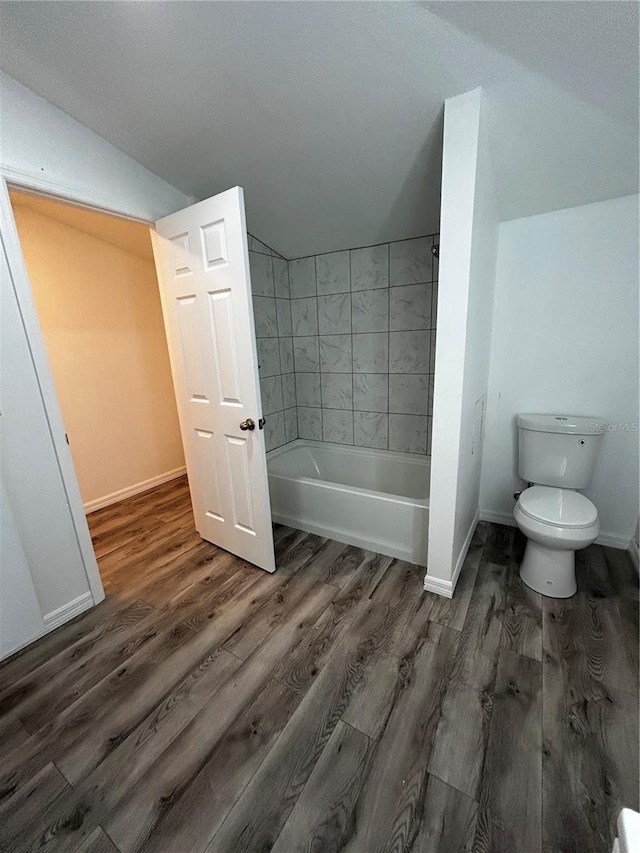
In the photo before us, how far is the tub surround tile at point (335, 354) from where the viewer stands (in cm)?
266

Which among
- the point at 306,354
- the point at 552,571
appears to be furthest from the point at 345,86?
the point at 552,571

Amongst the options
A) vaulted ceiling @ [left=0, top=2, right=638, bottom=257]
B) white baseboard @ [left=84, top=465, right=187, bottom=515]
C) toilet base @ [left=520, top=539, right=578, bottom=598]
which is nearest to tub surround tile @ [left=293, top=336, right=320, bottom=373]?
vaulted ceiling @ [left=0, top=2, right=638, bottom=257]

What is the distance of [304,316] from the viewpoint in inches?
110

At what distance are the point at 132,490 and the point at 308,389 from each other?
5.99ft

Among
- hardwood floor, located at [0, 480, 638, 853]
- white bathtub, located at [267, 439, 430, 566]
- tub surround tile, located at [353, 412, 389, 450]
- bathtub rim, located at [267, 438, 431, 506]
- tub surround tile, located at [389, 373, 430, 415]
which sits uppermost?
tub surround tile, located at [389, 373, 430, 415]

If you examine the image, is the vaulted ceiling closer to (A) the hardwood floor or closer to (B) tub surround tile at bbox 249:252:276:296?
(B) tub surround tile at bbox 249:252:276:296

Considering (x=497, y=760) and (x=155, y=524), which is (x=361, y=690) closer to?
(x=497, y=760)

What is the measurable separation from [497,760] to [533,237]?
235 centimetres

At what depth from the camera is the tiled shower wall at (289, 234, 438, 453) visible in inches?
92.1

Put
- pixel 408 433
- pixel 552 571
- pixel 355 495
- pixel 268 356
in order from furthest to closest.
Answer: pixel 268 356 → pixel 408 433 → pixel 355 495 → pixel 552 571

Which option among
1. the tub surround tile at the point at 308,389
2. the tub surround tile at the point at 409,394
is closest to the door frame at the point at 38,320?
the tub surround tile at the point at 308,389

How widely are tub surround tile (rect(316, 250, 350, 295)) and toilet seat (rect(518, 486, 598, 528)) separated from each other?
1865 mm

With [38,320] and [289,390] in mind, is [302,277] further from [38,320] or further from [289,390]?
[38,320]

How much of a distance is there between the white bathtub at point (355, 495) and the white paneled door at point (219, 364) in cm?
46
